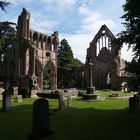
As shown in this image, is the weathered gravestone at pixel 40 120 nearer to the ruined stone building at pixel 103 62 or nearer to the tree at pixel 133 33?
the tree at pixel 133 33

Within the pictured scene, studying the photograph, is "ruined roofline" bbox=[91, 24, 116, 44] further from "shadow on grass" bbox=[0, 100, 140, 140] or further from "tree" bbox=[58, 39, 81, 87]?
"shadow on grass" bbox=[0, 100, 140, 140]

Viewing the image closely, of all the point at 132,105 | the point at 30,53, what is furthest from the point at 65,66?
the point at 132,105

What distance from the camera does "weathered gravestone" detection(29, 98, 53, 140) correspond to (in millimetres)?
9469

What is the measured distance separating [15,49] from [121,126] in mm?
40643

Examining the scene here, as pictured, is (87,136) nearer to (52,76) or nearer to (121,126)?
(121,126)

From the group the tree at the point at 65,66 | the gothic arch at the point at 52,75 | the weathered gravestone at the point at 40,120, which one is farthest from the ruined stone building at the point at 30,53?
the weathered gravestone at the point at 40,120

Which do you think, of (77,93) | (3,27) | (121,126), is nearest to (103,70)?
(77,93)

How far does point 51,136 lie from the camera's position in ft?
31.3

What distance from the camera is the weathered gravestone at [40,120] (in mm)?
9469

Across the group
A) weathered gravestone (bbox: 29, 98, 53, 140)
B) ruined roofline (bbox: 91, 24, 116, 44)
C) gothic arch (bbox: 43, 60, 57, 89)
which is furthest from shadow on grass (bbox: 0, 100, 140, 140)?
ruined roofline (bbox: 91, 24, 116, 44)

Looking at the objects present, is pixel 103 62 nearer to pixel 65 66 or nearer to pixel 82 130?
pixel 65 66

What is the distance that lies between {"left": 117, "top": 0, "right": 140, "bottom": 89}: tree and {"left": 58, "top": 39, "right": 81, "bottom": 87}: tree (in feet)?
195

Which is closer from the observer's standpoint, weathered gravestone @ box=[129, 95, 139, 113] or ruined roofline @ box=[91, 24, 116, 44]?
weathered gravestone @ box=[129, 95, 139, 113]

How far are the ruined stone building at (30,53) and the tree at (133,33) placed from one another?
911 inches
